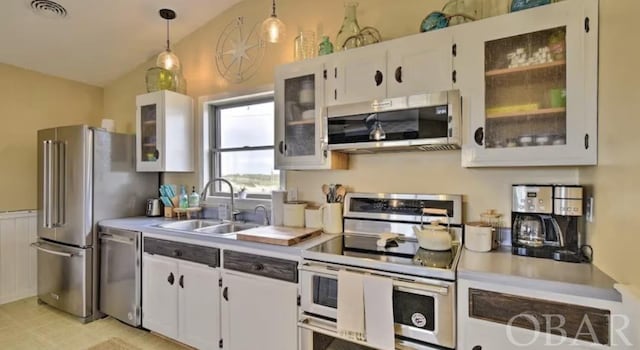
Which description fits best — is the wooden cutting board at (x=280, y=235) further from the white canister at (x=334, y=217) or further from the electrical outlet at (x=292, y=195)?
the electrical outlet at (x=292, y=195)

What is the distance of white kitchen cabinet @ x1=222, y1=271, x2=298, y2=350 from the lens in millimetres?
1829

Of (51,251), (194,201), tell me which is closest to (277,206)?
(194,201)

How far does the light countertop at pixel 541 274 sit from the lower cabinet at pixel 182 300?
5.30ft

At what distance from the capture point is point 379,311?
1.50m

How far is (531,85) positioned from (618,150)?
19.9 inches

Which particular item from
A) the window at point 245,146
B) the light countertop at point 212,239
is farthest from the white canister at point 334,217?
the window at point 245,146

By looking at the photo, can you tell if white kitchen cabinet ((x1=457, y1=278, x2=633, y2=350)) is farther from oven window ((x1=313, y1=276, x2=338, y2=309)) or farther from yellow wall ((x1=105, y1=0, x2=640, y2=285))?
oven window ((x1=313, y1=276, x2=338, y2=309))

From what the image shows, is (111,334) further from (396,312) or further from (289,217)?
(396,312)

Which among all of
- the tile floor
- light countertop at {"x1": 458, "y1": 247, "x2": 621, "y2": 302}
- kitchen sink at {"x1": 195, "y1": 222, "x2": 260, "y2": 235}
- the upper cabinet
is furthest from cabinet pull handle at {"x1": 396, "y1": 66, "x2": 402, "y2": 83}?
the tile floor

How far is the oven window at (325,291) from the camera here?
1.69m

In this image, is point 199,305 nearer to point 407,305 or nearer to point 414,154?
point 407,305

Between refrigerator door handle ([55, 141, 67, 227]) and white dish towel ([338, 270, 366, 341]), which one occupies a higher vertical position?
refrigerator door handle ([55, 141, 67, 227])

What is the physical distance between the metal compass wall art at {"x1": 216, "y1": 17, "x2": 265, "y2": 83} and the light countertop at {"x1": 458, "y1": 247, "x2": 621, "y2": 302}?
93.4 inches

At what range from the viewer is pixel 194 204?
306 cm
